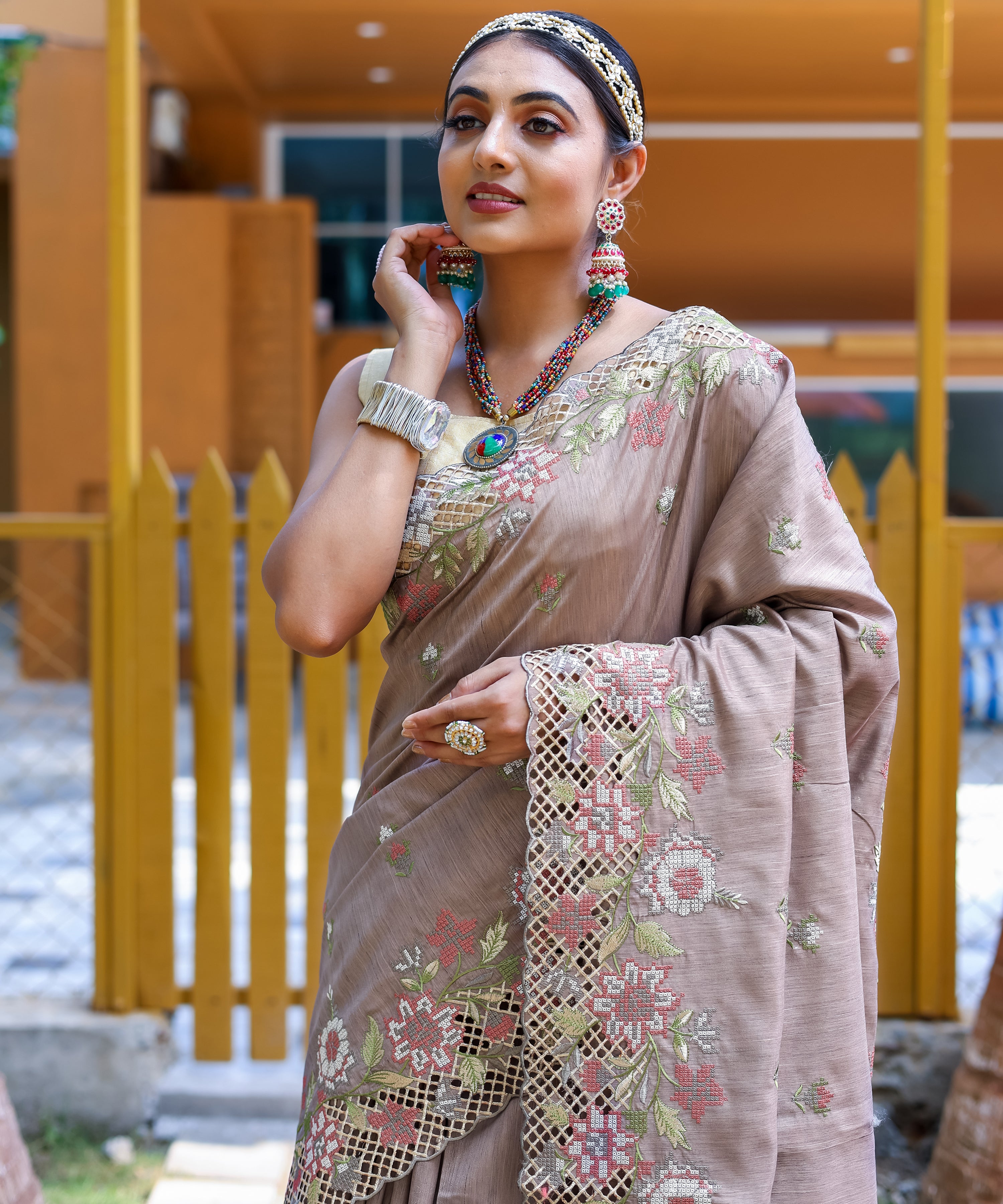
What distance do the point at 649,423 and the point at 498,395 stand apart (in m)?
0.21

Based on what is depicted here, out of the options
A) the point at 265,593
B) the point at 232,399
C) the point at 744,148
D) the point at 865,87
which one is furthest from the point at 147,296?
the point at 265,593

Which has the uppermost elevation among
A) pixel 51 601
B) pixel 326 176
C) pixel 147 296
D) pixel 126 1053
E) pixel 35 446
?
pixel 326 176

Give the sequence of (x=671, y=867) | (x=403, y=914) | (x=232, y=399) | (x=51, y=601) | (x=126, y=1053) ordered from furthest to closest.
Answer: (x=232, y=399) < (x=51, y=601) < (x=126, y=1053) < (x=403, y=914) < (x=671, y=867)

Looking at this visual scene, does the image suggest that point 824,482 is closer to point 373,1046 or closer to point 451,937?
point 451,937

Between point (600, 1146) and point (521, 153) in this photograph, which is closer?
point (600, 1146)

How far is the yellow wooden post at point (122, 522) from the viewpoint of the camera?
3.27 m

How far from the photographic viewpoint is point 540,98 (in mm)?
1450

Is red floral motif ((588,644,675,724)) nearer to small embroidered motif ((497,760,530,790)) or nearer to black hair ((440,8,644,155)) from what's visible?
small embroidered motif ((497,760,530,790))

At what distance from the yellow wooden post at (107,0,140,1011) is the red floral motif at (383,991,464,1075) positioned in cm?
205

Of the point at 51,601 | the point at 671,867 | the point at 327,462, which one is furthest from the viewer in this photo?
the point at 51,601

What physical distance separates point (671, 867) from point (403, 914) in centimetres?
32

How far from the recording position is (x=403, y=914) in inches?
56.7

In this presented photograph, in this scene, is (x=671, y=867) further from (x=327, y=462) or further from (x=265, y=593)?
(x=265, y=593)

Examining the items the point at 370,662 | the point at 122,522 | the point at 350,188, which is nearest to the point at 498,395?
the point at 370,662
